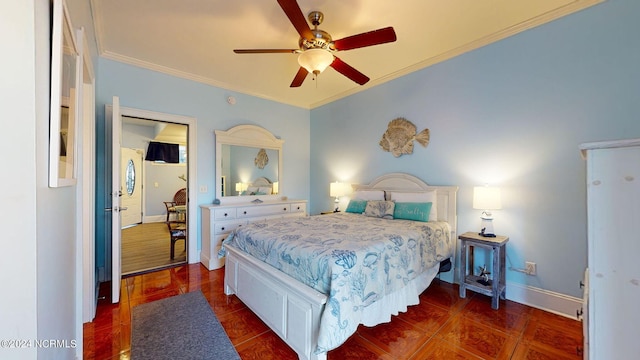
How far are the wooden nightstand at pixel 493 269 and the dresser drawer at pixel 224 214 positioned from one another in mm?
2958

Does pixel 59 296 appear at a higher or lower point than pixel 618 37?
lower

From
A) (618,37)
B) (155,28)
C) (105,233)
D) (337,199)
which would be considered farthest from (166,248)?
(618,37)

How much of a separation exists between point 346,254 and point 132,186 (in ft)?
22.0

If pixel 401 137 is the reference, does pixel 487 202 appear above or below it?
below

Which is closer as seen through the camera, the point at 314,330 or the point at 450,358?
the point at 314,330

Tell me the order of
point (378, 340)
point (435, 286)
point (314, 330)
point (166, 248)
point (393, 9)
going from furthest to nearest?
1. point (166, 248)
2. point (435, 286)
3. point (393, 9)
4. point (378, 340)
5. point (314, 330)

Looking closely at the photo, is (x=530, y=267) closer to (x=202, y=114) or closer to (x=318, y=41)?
(x=318, y=41)

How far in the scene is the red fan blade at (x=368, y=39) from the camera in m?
1.87

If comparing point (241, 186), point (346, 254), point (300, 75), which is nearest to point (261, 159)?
point (241, 186)

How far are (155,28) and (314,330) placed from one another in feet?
10.4

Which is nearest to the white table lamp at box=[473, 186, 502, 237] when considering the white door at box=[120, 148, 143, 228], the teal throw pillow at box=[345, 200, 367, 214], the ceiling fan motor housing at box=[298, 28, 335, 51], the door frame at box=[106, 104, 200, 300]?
the teal throw pillow at box=[345, 200, 367, 214]

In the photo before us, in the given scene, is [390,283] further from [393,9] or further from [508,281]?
[393,9]

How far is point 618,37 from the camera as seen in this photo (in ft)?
6.59

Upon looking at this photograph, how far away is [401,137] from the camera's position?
3479 millimetres
